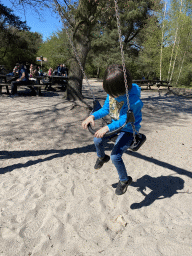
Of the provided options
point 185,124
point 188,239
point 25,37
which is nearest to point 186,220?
point 188,239

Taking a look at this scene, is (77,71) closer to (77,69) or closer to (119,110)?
(77,69)

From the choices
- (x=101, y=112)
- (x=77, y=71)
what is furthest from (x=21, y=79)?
(x=101, y=112)

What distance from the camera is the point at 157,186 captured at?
2.91 metres

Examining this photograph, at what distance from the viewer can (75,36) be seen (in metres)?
7.02

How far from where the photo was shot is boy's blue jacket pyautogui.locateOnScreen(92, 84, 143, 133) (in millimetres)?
2047

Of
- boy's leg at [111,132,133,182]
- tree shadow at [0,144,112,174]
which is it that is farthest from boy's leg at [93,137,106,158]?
tree shadow at [0,144,112,174]

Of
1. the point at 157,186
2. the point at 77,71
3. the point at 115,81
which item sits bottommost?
the point at 157,186

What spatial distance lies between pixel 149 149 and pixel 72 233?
8.83 ft

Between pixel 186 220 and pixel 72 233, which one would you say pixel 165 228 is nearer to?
pixel 186 220

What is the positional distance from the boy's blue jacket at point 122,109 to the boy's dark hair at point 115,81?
144 millimetres

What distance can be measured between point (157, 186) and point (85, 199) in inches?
42.5

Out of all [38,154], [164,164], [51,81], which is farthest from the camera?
[51,81]

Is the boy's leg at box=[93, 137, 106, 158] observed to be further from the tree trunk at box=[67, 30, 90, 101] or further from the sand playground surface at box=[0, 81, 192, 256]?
the tree trunk at box=[67, 30, 90, 101]

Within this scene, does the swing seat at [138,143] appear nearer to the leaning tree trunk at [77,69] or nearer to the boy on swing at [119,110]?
the boy on swing at [119,110]
